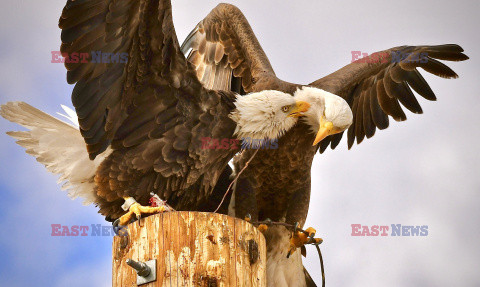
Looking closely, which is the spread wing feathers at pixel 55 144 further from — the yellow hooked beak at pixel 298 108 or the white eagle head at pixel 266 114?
the yellow hooked beak at pixel 298 108

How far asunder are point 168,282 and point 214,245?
0.26 metres

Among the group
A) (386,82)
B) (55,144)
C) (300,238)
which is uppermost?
(386,82)

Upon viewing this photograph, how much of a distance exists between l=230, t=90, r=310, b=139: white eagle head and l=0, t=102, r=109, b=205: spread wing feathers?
38.1 inches

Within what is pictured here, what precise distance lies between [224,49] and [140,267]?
3297 millimetres

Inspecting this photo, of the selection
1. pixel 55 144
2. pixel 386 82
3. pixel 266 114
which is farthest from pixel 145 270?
pixel 386 82

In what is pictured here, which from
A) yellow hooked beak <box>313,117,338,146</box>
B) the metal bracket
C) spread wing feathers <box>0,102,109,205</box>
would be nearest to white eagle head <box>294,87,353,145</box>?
yellow hooked beak <box>313,117,338,146</box>

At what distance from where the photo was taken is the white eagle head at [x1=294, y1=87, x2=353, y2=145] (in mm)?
4230

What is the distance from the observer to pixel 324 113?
4.30 metres

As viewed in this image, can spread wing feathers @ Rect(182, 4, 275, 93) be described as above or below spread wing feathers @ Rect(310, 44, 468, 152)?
above

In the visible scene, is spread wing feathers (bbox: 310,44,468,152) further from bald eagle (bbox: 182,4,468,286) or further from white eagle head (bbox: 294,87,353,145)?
white eagle head (bbox: 294,87,353,145)

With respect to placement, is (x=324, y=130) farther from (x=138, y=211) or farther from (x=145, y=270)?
(x=145, y=270)

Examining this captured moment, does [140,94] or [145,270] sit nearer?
[145,270]

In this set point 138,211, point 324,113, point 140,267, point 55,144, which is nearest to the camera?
point 140,267

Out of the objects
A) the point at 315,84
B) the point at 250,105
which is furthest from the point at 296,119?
the point at 315,84
